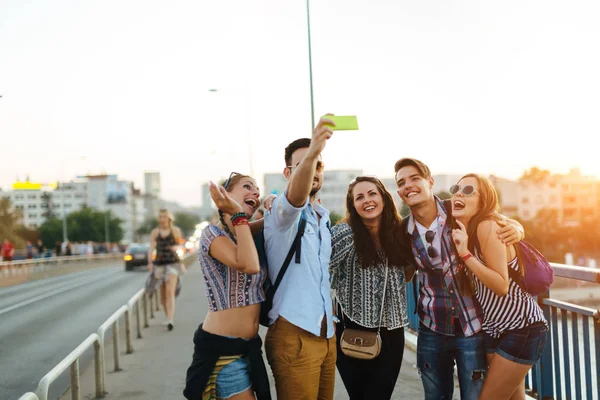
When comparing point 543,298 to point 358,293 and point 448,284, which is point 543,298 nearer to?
point 448,284

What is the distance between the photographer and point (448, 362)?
12.7 feet

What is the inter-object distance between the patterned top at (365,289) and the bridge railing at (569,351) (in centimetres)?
25

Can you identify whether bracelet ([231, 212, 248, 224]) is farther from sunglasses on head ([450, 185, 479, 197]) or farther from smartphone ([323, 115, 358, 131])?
sunglasses on head ([450, 185, 479, 197])

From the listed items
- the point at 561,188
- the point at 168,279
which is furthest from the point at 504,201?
the point at 168,279

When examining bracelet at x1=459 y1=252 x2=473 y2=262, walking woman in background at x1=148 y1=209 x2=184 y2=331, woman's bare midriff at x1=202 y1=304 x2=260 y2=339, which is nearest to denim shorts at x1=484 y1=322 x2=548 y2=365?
bracelet at x1=459 y1=252 x2=473 y2=262

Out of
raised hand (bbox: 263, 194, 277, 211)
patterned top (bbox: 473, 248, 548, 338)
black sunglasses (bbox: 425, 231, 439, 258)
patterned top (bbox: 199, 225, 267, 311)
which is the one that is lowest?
patterned top (bbox: 473, 248, 548, 338)

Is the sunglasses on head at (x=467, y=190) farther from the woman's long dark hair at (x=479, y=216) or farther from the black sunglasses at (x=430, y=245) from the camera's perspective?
the black sunglasses at (x=430, y=245)

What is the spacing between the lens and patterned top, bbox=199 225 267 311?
11.1 feet

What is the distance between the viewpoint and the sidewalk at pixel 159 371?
632 centimetres

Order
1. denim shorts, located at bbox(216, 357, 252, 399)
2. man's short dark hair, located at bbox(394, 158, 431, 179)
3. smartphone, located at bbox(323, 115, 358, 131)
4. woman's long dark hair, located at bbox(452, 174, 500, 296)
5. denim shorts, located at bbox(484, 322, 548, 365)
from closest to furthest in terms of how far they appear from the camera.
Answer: smartphone, located at bbox(323, 115, 358, 131) → denim shorts, located at bbox(216, 357, 252, 399) → denim shorts, located at bbox(484, 322, 548, 365) → woman's long dark hair, located at bbox(452, 174, 500, 296) → man's short dark hair, located at bbox(394, 158, 431, 179)

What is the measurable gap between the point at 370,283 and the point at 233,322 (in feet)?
2.92

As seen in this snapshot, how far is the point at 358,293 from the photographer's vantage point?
153 inches

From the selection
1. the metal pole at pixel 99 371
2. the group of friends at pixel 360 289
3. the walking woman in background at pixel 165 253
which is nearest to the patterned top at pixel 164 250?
the walking woman in background at pixel 165 253

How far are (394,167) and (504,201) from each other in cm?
16374
